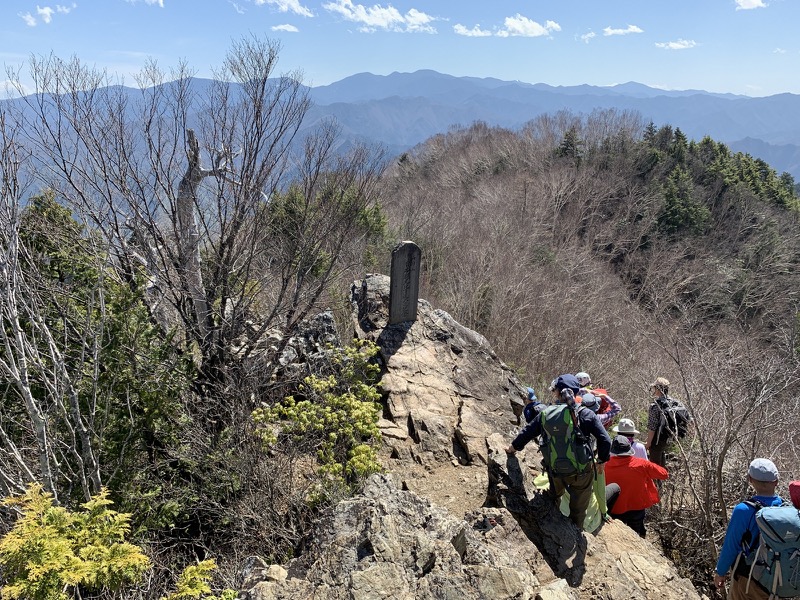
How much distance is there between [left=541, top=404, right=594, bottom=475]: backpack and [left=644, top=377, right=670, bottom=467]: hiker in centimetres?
235

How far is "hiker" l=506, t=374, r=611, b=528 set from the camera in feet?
16.0

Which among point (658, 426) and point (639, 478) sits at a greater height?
point (658, 426)

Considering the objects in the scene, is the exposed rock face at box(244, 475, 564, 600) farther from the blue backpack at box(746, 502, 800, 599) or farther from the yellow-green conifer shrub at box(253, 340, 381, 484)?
the blue backpack at box(746, 502, 800, 599)

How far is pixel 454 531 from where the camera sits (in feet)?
14.0

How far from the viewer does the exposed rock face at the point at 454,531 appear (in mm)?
3713

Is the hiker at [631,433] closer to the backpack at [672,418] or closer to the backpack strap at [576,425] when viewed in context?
the backpack at [672,418]

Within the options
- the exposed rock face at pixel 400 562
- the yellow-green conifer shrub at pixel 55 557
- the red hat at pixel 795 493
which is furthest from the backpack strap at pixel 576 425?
the yellow-green conifer shrub at pixel 55 557

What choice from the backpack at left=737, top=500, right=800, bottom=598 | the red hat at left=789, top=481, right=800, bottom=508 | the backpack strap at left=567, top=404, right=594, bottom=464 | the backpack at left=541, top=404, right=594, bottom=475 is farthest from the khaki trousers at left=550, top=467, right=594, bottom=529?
the red hat at left=789, top=481, right=800, bottom=508

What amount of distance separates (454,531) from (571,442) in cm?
149

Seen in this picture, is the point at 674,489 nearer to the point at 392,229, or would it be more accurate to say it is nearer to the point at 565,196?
the point at 392,229

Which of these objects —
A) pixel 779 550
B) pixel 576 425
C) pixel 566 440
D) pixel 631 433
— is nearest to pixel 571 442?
pixel 566 440

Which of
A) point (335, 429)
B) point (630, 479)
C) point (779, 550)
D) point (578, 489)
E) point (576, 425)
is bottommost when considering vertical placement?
point (630, 479)

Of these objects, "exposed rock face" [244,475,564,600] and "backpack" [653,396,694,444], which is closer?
"exposed rock face" [244,475,564,600]

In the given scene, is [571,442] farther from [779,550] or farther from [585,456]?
[779,550]
